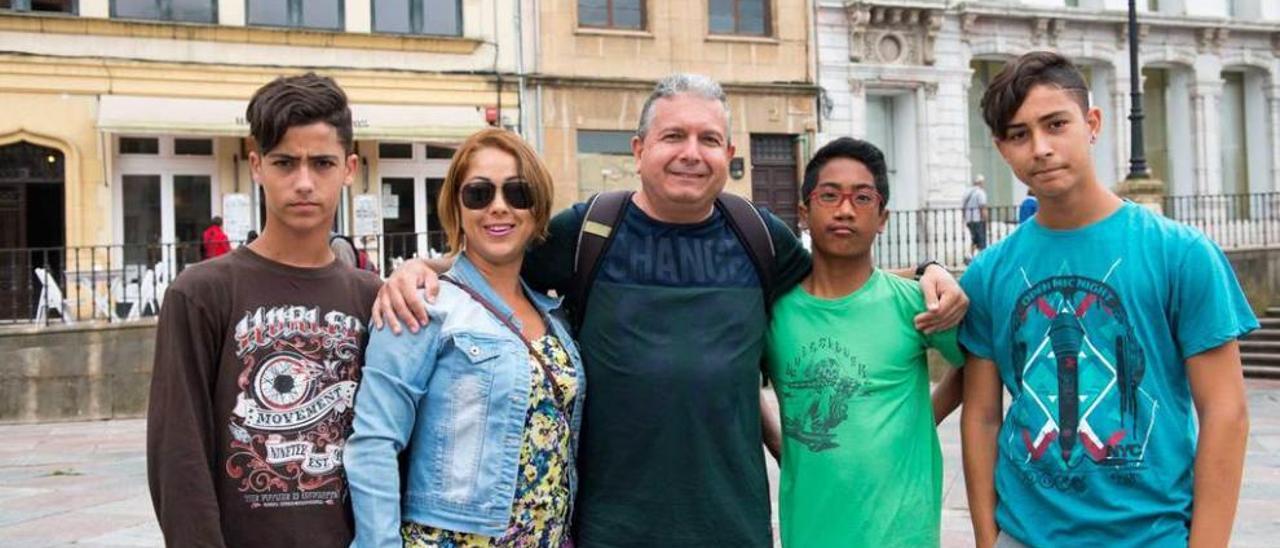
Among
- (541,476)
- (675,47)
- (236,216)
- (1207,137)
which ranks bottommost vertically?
(541,476)

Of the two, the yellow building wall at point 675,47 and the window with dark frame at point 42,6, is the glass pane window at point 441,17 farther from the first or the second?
the window with dark frame at point 42,6

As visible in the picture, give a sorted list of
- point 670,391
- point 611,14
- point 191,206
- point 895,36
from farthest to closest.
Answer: point 895,36
point 611,14
point 191,206
point 670,391

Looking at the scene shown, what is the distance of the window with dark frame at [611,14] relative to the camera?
21.3m

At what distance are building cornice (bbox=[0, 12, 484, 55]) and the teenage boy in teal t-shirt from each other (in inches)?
706

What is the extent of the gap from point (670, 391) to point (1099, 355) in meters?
1.14

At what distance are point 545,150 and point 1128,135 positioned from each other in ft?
41.9

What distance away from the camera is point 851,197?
3.42m

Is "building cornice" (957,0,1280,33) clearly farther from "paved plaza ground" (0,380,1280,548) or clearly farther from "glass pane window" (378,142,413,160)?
"paved plaza ground" (0,380,1280,548)

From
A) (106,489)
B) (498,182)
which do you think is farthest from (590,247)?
(106,489)

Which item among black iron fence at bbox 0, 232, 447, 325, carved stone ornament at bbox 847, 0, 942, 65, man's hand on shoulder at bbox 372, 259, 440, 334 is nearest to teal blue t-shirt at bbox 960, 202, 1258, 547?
man's hand on shoulder at bbox 372, 259, 440, 334

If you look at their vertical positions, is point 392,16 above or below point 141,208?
above

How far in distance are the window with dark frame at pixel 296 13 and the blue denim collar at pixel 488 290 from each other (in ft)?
57.3

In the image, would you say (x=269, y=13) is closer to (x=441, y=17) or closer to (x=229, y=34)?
(x=229, y=34)

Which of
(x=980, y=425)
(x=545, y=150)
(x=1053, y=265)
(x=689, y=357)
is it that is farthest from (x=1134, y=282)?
(x=545, y=150)
